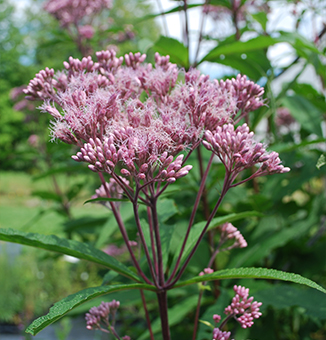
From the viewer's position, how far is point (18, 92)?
3.69 metres

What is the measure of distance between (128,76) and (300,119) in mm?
971

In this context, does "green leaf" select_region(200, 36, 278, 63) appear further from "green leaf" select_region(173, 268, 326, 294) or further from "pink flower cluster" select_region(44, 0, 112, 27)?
"pink flower cluster" select_region(44, 0, 112, 27)

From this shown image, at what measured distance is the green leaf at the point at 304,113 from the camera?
169 cm

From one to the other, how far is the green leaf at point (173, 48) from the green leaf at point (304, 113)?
57 centimetres

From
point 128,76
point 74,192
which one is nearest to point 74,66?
point 128,76

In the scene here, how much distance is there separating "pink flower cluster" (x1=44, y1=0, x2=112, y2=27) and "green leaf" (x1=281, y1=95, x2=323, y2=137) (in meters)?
1.83

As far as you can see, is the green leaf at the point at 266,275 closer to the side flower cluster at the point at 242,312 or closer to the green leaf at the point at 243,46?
the side flower cluster at the point at 242,312

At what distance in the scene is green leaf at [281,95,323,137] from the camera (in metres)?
1.69

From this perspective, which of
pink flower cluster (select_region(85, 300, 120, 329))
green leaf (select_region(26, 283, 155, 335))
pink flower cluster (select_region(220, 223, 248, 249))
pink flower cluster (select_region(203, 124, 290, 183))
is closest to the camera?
green leaf (select_region(26, 283, 155, 335))

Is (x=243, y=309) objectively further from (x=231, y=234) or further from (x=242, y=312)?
(x=231, y=234)

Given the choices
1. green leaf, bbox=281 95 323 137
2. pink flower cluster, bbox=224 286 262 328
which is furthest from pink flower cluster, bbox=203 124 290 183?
green leaf, bbox=281 95 323 137

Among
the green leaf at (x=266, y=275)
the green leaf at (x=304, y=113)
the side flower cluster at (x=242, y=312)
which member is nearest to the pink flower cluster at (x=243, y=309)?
the side flower cluster at (x=242, y=312)

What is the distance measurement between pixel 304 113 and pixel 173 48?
0.72 metres

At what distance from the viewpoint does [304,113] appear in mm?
1716
